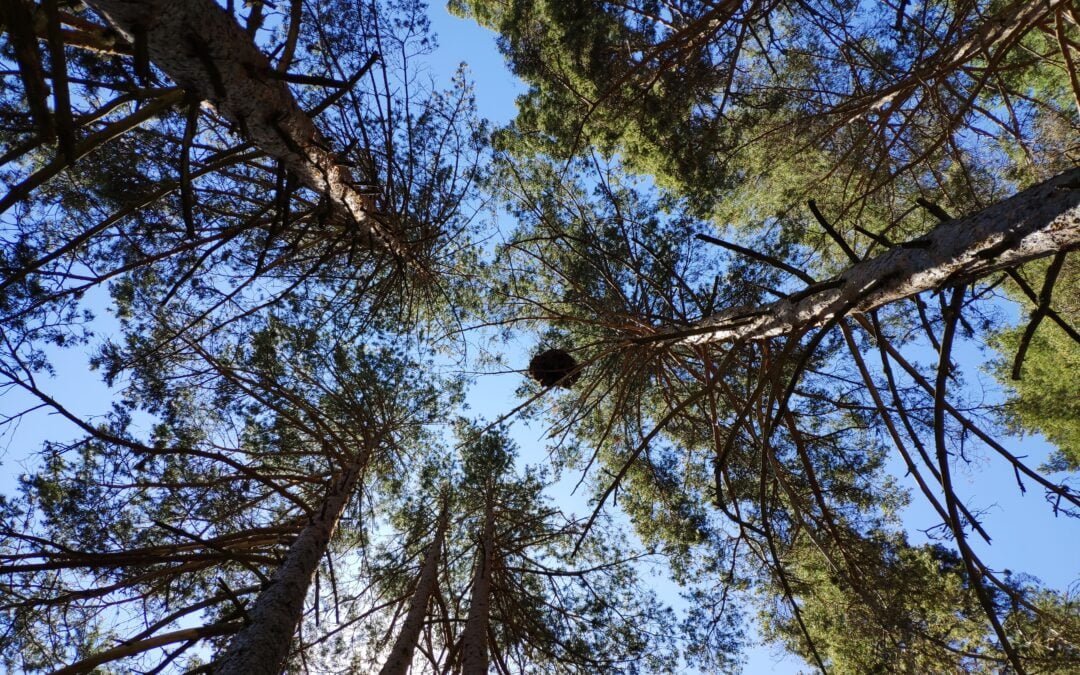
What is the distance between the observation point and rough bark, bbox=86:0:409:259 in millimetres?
1993

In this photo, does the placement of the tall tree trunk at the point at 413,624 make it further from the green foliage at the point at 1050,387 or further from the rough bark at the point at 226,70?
the green foliage at the point at 1050,387

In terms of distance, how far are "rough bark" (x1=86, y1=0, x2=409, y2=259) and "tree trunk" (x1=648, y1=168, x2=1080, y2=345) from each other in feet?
8.16

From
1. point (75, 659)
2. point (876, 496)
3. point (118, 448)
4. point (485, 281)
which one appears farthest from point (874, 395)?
point (75, 659)

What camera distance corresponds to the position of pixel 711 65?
5211mm

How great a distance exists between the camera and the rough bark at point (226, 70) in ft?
6.54

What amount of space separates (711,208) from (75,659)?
757 cm

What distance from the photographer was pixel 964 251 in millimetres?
1562

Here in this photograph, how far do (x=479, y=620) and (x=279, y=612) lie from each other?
1.44 meters

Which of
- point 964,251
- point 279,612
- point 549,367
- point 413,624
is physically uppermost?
point 549,367

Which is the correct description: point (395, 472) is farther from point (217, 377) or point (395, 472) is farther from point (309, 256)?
point (309, 256)

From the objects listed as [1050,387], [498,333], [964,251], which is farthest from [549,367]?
[1050,387]

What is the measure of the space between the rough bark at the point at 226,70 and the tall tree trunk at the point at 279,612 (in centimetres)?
241

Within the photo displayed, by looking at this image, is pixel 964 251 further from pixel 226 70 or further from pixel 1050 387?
pixel 1050 387

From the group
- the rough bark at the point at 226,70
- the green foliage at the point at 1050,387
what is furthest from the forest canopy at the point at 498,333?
the green foliage at the point at 1050,387
